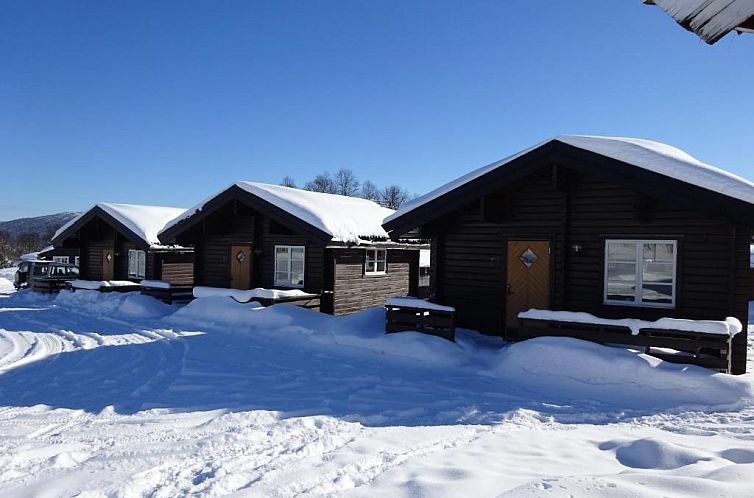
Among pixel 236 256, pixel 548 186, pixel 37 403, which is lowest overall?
pixel 37 403

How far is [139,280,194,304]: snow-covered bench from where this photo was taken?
18.5 m

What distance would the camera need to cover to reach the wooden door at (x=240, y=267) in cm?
1752

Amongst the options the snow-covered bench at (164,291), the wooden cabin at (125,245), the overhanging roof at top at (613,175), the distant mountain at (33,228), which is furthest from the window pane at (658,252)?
the distant mountain at (33,228)

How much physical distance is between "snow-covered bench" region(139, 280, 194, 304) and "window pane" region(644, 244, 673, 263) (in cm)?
1544

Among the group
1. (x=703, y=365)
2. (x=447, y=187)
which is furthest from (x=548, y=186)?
(x=703, y=365)

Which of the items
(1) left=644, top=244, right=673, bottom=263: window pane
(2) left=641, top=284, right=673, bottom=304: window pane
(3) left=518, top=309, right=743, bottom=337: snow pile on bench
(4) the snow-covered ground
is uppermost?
(1) left=644, top=244, right=673, bottom=263: window pane

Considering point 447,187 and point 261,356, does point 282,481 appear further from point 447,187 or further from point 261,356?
point 447,187

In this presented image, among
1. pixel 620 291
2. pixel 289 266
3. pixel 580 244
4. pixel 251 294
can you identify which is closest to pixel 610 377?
pixel 620 291

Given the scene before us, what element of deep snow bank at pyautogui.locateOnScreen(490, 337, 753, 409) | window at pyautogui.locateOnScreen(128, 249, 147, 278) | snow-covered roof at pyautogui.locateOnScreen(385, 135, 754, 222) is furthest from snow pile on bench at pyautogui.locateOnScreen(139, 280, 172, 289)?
deep snow bank at pyautogui.locateOnScreen(490, 337, 753, 409)

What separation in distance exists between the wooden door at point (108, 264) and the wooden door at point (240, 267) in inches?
335

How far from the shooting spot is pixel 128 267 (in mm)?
23031

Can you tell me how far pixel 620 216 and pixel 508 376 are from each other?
4.27 metres

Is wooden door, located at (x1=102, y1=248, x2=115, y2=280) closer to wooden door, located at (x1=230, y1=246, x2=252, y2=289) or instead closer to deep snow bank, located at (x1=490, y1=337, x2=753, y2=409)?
wooden door, located at (x1=230, y1=246, x2=252, y2=289)

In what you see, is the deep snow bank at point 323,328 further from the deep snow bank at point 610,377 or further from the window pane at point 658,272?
the window pane at point 658,272
